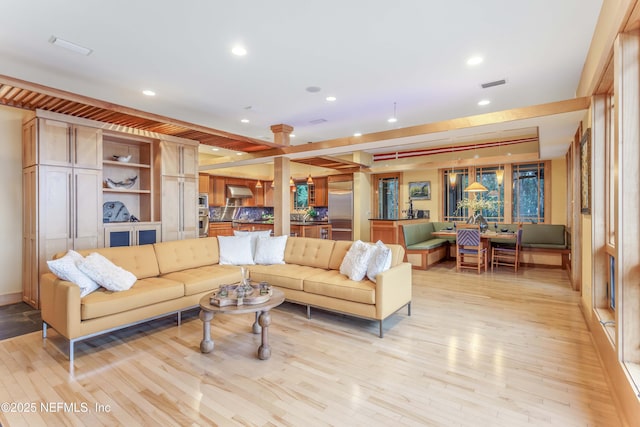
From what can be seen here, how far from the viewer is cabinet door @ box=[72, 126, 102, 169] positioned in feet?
14.2

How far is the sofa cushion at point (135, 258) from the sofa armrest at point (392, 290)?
2.76 meters

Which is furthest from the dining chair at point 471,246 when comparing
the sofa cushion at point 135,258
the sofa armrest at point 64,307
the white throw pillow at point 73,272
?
the sofa armrest at point 64,307

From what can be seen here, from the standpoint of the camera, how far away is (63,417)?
2.05 metres

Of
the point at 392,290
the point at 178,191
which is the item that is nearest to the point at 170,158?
the point at 178,191

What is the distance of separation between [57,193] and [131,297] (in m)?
2.14

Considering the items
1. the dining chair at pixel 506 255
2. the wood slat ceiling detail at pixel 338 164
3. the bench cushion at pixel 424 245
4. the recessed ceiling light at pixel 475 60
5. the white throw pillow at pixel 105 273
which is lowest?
the dining chair at pixel 506 255

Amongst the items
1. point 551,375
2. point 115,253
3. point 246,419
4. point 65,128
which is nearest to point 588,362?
point 551,375

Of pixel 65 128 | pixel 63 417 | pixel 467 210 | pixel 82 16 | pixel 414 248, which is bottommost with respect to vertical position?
pixel 63 417

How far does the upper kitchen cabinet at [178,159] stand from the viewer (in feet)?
17.4

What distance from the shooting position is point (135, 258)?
3.85 m

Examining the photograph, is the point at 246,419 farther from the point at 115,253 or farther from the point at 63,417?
the point at 115,253

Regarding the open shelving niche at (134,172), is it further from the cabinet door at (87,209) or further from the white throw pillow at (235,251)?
the white throw pillow at (235,251)

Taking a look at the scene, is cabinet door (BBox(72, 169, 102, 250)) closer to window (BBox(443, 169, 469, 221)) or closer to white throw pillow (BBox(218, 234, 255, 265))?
white throw pillow (BBox(218, 234, 255, 265))

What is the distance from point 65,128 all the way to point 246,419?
438 centimetres
